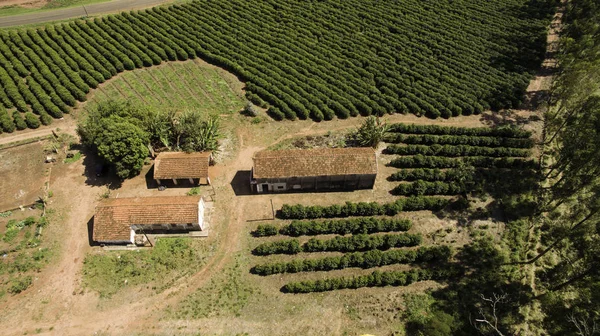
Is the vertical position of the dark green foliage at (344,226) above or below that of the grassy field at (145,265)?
above

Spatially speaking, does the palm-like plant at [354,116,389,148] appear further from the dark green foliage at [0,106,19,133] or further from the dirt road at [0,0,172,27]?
the dirt road at [0,0,172,27]

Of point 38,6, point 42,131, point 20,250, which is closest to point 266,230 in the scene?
point 20,250

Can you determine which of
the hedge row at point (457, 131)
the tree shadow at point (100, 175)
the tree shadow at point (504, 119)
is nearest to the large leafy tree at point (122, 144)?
the tree shadow at point (100, 175)

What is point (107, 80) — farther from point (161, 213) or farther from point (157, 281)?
point (157, 281)

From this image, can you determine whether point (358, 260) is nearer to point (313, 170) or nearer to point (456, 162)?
point (313, 170)

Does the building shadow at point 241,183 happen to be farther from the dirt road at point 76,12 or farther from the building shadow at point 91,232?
the dirt road at point 76,12

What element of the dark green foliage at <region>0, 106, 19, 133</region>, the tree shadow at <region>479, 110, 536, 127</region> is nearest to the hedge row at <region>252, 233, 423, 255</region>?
the tree shadow at <region>479, 110, 536, 127</region>
